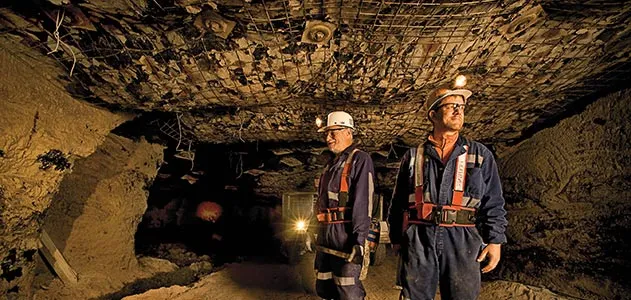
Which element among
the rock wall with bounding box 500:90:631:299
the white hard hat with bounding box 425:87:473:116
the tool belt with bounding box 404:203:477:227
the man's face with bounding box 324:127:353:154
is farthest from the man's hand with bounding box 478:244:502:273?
the rock wall with bounding box 500:90:631:299

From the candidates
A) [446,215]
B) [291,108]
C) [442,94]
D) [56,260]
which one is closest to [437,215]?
[446,215]

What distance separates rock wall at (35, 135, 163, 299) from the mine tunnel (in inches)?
0.8

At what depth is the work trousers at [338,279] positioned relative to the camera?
→ 246cm

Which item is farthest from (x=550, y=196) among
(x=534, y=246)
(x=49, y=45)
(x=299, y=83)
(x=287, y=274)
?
(x=49, y=45)

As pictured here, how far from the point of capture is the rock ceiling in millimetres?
2115

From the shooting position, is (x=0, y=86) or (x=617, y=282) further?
(x=617, y=282)

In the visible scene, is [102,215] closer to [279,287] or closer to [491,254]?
[279,287]

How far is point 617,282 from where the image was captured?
2.84 meters

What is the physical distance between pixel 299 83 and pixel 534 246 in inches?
136

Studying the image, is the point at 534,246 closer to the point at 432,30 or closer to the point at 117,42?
the point at 432,30

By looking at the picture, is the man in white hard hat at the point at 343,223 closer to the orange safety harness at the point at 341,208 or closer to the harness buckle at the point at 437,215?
→ the orange safety harness at the point at 341,208

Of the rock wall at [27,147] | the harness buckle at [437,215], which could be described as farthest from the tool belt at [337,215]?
the rock wall at [27,147]

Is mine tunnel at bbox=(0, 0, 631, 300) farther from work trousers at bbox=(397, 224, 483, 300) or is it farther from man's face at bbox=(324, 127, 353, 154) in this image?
work trousers at bbox=(397, 224, 483, 300)

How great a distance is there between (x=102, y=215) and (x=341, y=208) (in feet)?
12.5
